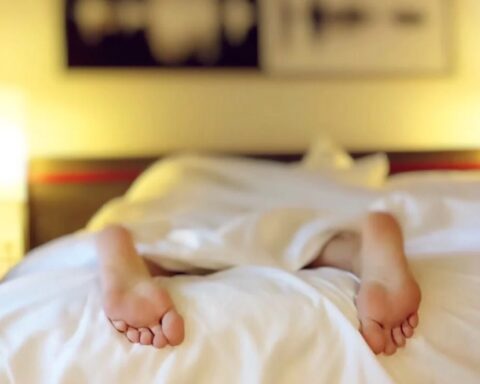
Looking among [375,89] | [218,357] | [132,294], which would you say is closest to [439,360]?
[218,357]

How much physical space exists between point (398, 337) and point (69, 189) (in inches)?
54.2

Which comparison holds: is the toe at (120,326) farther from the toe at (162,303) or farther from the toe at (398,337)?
the toe at (398,337)

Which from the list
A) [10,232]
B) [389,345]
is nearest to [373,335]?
[389,345]

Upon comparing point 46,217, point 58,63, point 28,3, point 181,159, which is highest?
point 28,3

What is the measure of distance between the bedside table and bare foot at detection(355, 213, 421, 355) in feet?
3.78

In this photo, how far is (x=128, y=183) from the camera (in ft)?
7.16

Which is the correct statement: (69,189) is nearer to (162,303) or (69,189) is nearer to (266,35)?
Result: (266,35)

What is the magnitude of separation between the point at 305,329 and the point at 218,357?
0.38ft

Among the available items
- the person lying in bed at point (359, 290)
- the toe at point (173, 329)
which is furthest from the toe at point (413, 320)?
the toe at point (173, 329)

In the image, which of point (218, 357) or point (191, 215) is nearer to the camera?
point (218, 357)

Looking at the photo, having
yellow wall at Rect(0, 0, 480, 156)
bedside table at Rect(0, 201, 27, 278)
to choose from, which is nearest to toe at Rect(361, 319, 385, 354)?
bedside table at Rect(0, 201, 27, 278)

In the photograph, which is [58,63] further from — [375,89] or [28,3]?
[375,89]

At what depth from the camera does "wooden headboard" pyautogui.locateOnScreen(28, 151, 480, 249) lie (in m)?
2.14

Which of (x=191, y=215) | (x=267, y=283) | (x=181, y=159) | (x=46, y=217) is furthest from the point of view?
(x=46, y=217)
